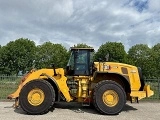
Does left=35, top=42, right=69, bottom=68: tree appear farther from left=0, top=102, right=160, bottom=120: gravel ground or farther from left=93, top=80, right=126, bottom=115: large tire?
left=93, top=80, right=126, bottom=115: large tire

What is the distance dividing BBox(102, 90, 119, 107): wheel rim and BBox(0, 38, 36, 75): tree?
46.3 m

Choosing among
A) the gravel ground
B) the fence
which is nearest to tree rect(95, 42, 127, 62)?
the fence

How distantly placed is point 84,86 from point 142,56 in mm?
50932

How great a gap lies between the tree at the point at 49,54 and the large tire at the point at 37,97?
45.2 metres

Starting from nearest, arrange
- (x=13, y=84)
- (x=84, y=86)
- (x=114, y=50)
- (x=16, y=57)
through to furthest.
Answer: (x=84, y=86) < (x=13, y=84) < (x=114, y=50) < (x=16, y=57)

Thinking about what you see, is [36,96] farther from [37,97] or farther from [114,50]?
[114,50]

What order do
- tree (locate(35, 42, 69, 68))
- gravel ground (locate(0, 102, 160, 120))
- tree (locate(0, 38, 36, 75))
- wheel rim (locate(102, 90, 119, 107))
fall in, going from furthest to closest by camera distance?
tree (locate(35, 42, 69, 68)) → tree (locate(0, 38, 36, 75)) → wheel rim (locate(102, 90, 119, 107)) → gravel ground (locate(0, 102, 160, 120))

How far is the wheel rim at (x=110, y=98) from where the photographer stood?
35.1 feet

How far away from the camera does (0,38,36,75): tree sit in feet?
184

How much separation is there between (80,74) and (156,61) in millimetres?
50333

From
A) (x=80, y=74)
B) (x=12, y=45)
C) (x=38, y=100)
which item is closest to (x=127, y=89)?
(x=80, y=74)

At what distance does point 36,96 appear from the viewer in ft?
34.9

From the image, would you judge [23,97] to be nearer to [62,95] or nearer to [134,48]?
[62,95]

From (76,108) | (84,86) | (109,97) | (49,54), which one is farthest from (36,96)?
(49,54)
